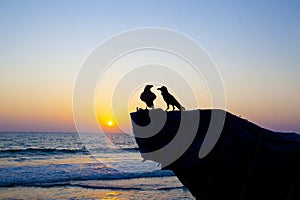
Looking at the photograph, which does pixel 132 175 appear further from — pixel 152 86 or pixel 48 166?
pixel 152 86

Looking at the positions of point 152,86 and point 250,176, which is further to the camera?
point 152,86

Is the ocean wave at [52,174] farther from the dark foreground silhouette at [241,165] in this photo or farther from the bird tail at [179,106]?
the dark foreground silhouette at [241,165]

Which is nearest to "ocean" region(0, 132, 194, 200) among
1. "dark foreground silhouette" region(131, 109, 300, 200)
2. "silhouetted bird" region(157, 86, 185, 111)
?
"silhouetted bird" region(157, 86, 185, 111)

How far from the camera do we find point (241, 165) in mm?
4773

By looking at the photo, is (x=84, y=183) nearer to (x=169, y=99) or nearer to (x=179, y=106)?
(x=169, y=99)

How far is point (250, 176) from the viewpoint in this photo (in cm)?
475

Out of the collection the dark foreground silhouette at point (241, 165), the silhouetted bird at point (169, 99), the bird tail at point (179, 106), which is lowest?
the dark foreground silhouette at point (241, 165)

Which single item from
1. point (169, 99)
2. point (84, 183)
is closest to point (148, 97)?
point (169, 99)

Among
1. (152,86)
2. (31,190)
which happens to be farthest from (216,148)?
(31,190)

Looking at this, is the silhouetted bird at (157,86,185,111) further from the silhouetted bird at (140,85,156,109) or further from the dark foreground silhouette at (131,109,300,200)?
the dark foreground silhouette at (131,109,300,200)

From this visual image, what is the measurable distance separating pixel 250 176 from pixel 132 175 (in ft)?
92.7

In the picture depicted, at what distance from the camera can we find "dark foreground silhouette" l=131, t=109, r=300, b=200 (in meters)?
4.66

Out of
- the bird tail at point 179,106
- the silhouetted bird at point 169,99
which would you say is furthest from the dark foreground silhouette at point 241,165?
the silhouetted bird at point 169,99

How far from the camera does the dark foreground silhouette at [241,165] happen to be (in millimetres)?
4660
